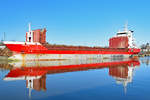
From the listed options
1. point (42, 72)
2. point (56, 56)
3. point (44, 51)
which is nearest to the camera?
point (42, 72)

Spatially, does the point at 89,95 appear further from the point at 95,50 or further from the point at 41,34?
the point at 95,50

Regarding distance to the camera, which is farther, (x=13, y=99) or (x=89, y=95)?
(x=89, y=95)

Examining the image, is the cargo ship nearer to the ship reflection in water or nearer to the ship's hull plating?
the ship's hull plating

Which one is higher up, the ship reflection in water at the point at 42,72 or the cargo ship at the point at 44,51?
the cargo ship at the point at 44,51

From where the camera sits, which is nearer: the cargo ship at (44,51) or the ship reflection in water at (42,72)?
the ship reflection in water at (42,72)

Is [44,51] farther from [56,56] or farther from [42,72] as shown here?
[42,72]

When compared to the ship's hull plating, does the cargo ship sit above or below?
above

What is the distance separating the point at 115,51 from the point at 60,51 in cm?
1699

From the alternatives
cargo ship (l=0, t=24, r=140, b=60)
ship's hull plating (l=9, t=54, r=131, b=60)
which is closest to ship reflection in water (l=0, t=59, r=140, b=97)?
ship's hull plating (l=9, t=54, r=131, b=60)

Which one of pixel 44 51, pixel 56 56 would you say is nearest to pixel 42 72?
pixel 44 51

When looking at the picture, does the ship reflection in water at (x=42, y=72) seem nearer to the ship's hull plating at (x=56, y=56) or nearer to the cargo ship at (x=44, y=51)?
the ship's hull plating at (x=56, y=56)

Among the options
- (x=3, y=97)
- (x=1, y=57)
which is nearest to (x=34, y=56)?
(x=1, y=57)

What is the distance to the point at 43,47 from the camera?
79.8 feet

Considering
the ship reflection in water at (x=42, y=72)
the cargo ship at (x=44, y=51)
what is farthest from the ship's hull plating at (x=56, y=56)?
the ship reflection in water at (x=42, y=72)
